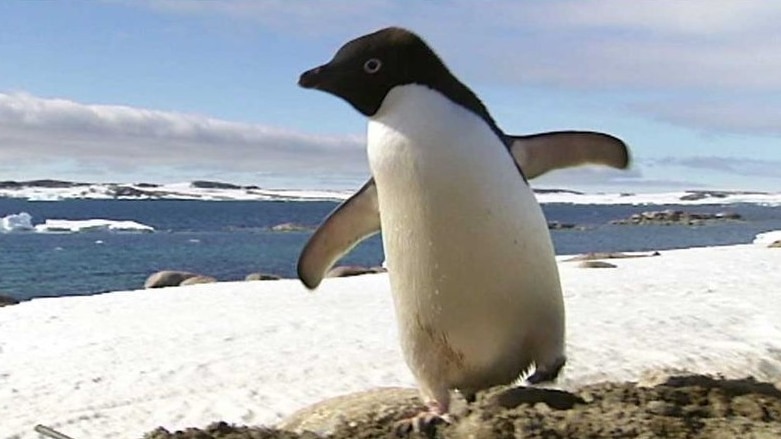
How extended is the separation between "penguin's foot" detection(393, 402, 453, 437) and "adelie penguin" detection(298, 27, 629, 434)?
0.50 feet

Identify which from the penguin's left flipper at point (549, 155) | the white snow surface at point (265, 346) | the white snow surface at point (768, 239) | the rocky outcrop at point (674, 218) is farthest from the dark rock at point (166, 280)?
the rocky outcrop at point (674, 218)

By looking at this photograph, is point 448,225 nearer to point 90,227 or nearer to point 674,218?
point 90,227

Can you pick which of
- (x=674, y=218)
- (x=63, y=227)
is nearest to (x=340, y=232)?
(x=63, y=227)

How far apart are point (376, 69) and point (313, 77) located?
212 mm

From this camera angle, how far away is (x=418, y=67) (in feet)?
11.1

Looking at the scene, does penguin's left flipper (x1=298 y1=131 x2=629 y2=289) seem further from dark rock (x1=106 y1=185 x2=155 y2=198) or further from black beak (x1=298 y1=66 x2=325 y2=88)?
dark rock (x1=106 y1=185 x2=155 y2=198)

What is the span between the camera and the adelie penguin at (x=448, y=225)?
3.34 m

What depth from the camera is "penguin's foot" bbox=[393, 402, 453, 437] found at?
123 inches

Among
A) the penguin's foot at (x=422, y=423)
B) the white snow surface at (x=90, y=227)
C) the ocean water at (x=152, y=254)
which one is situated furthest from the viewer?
the white snow surface at (x=90, y=227)

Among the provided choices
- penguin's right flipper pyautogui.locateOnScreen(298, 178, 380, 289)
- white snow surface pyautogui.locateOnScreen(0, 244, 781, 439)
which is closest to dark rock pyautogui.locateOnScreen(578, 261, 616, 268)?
white snow surface pyautogui.locateOnScreen(0, 244, 781, 439)

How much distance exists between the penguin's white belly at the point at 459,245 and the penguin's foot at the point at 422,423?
31 centimetres

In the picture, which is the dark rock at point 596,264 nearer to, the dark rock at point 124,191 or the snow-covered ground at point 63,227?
the snow-covered ground at point 63,227

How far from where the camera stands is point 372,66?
3.41m

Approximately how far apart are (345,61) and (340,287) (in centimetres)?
1114
